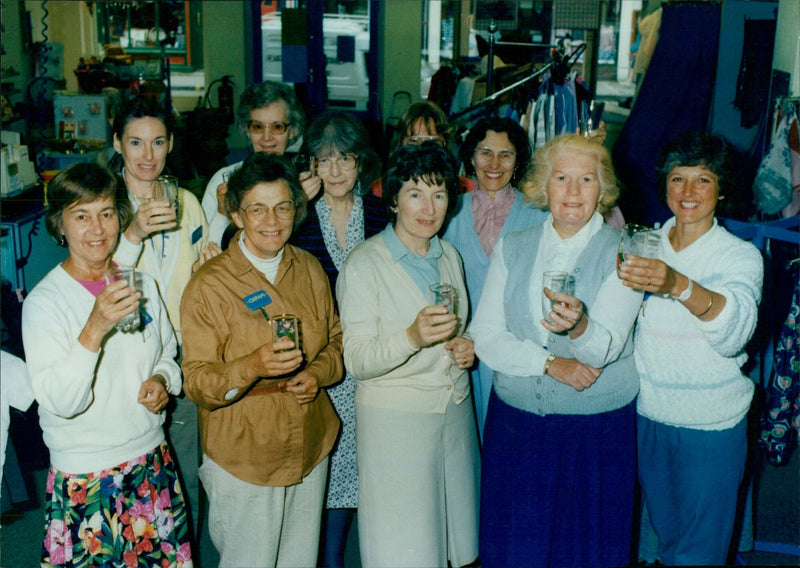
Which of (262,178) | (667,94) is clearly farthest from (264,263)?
(667,94)

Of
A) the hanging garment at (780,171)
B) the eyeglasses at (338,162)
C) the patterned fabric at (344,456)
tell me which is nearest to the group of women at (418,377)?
the patterned fabric at (344,456)

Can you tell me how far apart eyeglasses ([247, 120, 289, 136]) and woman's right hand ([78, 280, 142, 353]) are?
1281mm

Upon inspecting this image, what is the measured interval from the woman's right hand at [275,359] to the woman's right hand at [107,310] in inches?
14.2

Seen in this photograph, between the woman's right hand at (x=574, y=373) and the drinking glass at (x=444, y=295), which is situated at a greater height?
the drinking glass at (x=444, y=295)

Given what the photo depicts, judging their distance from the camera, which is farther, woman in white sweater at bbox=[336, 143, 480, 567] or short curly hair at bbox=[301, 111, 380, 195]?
short curly hair at bbox=[301, 111, 380, 195]

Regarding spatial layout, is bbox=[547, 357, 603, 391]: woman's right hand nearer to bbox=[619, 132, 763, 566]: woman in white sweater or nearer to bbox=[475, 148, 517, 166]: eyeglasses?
bbox=[619, 132, 763, 566]: woman in white sweater

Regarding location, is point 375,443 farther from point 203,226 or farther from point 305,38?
point 305,38

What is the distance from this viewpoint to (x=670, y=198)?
253 cm

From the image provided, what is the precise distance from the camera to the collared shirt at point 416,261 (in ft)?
8.18

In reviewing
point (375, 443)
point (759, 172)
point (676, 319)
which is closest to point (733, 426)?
point (676, 319)

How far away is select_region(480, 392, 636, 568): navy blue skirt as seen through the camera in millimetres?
2449

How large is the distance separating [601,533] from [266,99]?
2.06 meters

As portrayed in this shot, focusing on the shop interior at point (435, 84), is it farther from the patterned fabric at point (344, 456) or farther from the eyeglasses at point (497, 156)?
the eyeglasses at point (497, 156)

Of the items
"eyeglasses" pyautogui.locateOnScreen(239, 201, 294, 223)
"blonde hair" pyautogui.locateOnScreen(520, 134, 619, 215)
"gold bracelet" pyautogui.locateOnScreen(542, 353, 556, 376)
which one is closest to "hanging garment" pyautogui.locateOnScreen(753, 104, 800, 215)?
"blonde hair" pyautogui.locateOnScreen(520, 134, 619, 215)
